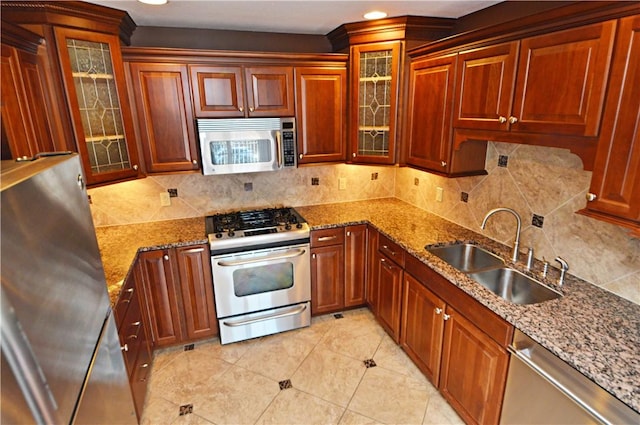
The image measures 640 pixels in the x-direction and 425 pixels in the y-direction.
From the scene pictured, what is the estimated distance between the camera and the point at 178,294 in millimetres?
2627

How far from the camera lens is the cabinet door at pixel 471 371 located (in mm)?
1711

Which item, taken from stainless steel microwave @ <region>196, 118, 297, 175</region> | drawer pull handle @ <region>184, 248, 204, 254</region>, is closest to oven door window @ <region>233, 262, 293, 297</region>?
drawer pull handle @ <region>184, 248, 204, 254</region>

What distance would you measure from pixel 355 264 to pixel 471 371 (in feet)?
4.37

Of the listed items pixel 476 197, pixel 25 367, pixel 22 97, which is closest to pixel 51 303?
pixel 25 367

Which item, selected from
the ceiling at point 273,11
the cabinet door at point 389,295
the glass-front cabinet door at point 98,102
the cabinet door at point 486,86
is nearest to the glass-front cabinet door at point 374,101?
the ceiling at point 273,11

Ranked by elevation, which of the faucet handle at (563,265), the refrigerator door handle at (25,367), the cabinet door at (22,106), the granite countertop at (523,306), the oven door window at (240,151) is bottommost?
the granite countertop at (523,306)

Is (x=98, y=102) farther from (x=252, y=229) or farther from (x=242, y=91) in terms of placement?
(x=252, y=229)

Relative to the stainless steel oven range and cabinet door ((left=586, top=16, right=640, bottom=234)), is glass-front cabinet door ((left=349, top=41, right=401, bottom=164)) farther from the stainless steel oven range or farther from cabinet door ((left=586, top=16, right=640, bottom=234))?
cabinet door ((left=586, top=16, right=640, bottom=234))

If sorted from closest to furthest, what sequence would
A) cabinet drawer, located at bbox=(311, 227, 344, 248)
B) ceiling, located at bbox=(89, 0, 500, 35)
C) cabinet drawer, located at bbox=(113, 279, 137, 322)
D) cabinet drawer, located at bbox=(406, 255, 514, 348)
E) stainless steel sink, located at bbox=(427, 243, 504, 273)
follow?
cabinet drawer, located at bbox=(406, 255, 514, 348)
cabinet drawer, located at bbox=(113, 279, 137, 322)
ceiling, located at bbox=(89, 0, 500, 35)
stainless steel sink, located at bbox=(427, 243, 504, 273)
cabinet drawer, located at bbox=(311, 227, 344, 248)

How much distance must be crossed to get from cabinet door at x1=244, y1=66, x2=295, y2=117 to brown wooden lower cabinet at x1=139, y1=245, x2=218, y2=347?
1164 mm

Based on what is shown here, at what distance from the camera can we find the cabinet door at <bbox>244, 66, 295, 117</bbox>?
263 cm

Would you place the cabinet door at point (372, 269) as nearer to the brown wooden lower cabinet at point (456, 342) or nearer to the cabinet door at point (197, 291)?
the brown wooden lower cabinet at point (456, 342)

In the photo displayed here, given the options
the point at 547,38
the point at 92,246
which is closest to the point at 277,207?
the point at 92,246

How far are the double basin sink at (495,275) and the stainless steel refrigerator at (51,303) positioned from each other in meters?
1.87
